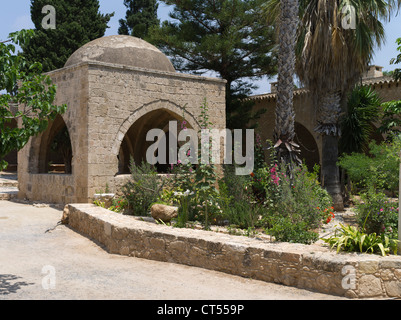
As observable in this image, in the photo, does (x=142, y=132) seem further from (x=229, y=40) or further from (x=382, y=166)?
(x=382, y=166)

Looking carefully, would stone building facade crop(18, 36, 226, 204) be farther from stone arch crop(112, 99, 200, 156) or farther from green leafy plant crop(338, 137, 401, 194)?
green leafy plant crop(338, 137, 401, 194)

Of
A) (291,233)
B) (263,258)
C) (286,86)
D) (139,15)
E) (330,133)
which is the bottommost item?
(263,258)

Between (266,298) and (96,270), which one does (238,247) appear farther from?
(96,270)

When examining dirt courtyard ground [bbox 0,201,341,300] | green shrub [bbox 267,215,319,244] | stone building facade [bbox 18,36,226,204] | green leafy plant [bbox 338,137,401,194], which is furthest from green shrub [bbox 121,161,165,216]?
green leafy plant [bbox 338,137,401,194]

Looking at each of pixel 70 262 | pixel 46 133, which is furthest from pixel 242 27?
pixel 70 262

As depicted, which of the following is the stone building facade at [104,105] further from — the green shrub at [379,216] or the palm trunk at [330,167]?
the green shrub at [379,216]

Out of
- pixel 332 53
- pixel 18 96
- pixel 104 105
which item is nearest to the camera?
pixel 18 96

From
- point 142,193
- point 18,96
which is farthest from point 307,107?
point 18,96

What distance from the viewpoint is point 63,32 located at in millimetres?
21078

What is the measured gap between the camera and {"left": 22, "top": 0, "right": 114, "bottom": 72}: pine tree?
69.0ft

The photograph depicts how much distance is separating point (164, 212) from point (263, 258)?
8.53ft

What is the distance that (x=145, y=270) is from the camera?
19.9ft

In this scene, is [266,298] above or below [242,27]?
below
